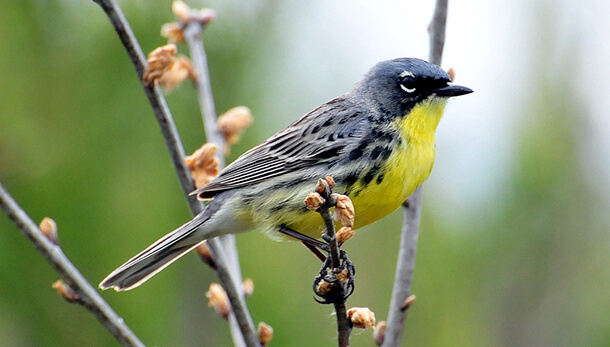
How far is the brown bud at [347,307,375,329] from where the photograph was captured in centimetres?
253

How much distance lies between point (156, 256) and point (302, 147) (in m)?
1.03

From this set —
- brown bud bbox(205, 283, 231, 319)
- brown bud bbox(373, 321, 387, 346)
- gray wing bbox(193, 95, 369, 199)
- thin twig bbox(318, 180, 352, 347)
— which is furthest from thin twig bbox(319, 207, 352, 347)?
gray wing bbox(193, 95, 369, 199)

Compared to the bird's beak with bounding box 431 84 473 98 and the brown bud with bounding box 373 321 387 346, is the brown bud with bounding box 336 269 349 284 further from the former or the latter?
the bird's beak with bounding box 431 84 473 98

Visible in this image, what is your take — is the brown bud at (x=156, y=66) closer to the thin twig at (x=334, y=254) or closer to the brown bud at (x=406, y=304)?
the thin twig at (x=334, y=254)

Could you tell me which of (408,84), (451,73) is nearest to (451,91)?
(451,73)

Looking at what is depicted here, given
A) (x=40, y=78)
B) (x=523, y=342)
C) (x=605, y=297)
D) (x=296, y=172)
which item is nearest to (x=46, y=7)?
(x=40, y=78)

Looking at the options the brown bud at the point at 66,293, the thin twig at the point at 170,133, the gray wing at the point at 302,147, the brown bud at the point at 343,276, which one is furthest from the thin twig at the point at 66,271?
the gray wing at the point at 302,147

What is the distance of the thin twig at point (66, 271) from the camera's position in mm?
2426

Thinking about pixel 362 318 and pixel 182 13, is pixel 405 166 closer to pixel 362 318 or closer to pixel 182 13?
pixel 362 318

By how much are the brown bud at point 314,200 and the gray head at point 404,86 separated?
1583mm

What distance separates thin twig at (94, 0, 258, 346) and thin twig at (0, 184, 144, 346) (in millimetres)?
429

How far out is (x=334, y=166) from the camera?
3.76 m

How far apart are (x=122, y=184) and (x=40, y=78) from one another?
726 millimetres

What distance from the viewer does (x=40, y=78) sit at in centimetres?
387
